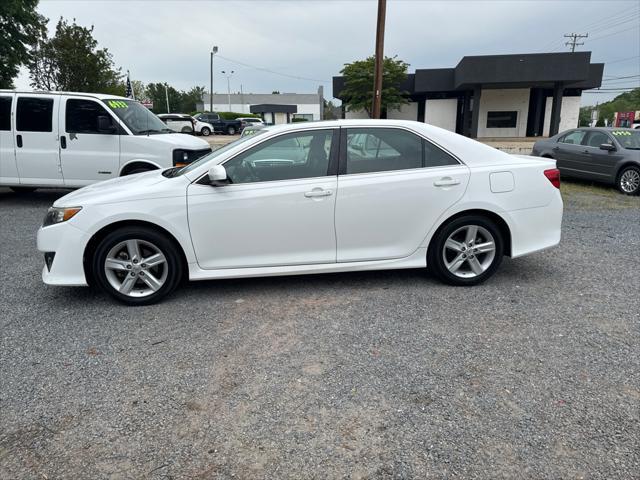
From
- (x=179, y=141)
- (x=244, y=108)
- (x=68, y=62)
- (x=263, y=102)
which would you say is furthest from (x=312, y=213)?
(x=263, y=102)

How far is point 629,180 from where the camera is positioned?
1055 cm

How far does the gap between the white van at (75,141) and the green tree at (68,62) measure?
15.6 m

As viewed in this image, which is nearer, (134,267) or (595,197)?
(134,267)

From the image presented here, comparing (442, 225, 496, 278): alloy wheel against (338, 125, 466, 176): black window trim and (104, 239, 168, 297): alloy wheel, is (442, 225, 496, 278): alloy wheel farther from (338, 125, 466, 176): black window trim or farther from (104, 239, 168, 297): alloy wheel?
(104, 239, 168, 297): alloy wheel

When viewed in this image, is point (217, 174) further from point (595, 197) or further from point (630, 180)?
point (630, 180)

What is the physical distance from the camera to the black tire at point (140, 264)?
408 cm

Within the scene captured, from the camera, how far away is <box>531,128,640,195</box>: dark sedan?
414 inches

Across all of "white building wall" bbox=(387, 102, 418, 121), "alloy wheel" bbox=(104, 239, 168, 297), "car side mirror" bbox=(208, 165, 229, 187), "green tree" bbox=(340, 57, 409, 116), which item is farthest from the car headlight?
"white building wall" bbox=(387, 102, 418, 121)

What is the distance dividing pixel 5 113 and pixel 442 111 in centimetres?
3448

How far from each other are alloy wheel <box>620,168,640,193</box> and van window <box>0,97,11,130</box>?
40.8 ft

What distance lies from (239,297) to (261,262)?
42cm

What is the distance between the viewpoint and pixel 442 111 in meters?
38.1

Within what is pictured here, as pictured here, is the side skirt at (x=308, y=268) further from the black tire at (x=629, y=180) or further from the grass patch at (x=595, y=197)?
the black tire at (x=629, y=180)

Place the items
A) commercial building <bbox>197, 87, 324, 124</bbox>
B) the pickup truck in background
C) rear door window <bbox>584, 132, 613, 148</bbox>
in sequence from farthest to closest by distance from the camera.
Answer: commercial building <bbox>197, 87, 324, 124</bbox>
the pickup truck in background
rear door window <bbox>584, 132, 613, 148</bbox>
